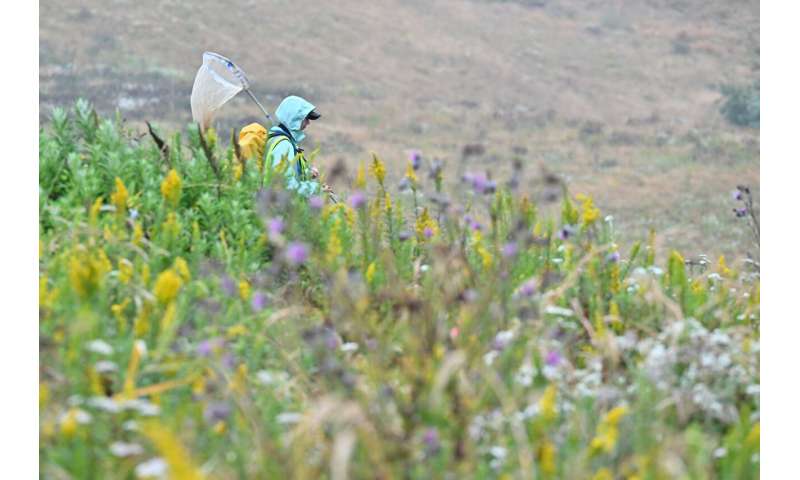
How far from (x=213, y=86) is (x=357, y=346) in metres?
3.09

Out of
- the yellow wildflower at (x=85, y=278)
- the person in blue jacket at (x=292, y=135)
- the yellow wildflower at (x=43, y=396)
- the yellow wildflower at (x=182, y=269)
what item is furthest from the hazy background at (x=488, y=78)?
the yellow wildflower at (x=43, y=396)

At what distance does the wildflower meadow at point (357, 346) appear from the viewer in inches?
108

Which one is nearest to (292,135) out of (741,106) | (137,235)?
(137,235)

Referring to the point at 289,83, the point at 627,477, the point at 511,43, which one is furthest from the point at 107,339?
the point at 511,43

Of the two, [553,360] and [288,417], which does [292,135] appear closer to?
[553,360]

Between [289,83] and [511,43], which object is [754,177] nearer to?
[289,83]

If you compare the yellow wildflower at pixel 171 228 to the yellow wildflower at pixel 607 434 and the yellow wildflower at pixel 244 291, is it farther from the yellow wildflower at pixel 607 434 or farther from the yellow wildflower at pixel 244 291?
the yellow wildflower at pixel 607 434

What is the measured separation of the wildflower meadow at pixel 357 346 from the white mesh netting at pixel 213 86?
1.48 meters

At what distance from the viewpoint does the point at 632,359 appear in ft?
12.0

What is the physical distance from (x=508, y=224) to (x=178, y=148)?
139cm

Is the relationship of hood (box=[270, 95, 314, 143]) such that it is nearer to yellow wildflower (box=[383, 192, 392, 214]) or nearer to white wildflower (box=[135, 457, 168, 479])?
yellow wildflower (box=[383, 192, 392, 214])

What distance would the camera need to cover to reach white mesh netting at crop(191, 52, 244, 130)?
20.3 ft

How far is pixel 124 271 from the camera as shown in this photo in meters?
3.65

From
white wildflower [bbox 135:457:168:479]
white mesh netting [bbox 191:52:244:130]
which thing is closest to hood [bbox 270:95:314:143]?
white mesh netting [bbox 191:52:244:130]
